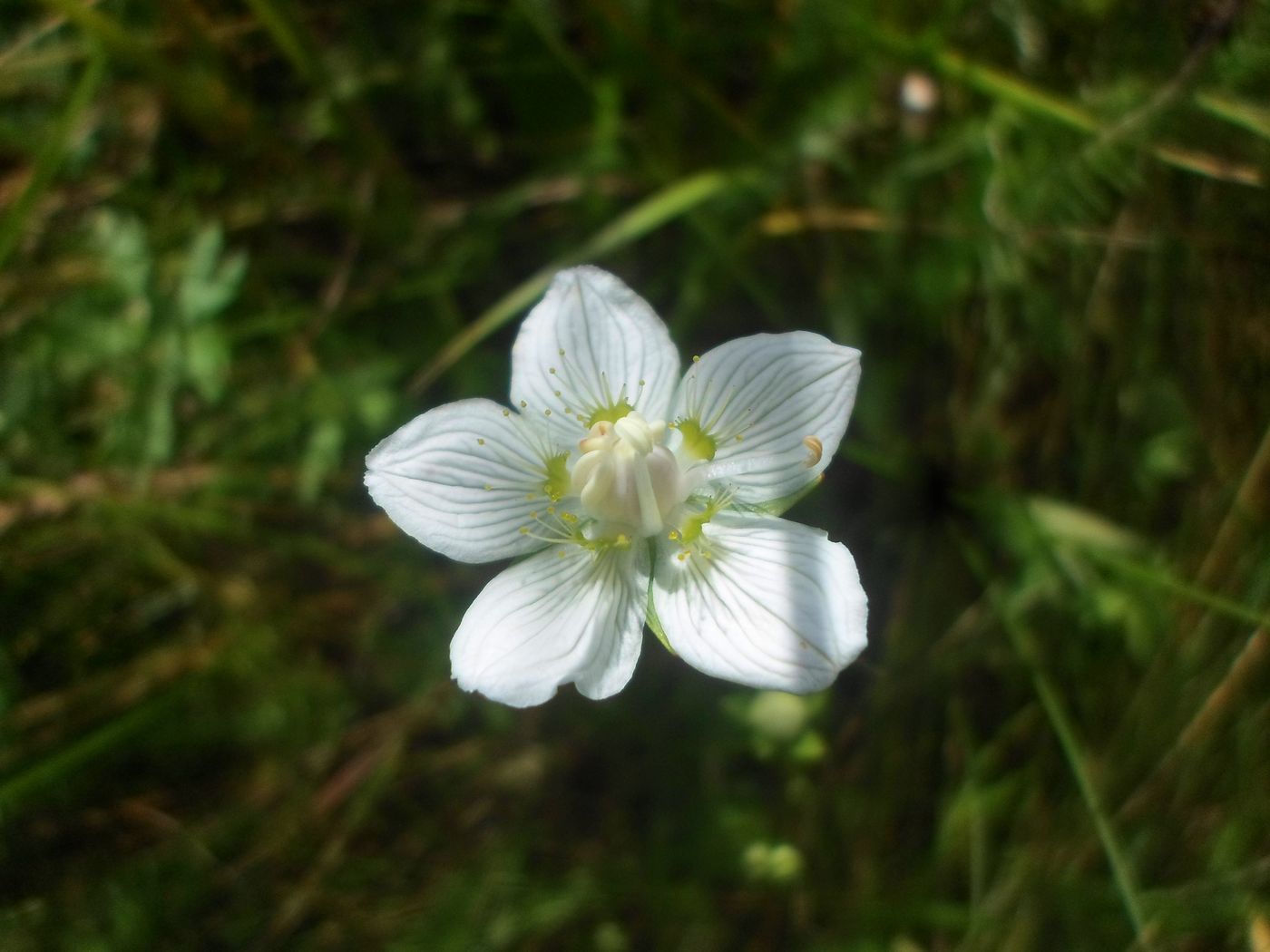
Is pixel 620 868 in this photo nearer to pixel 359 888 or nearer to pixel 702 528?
pixel 359 888

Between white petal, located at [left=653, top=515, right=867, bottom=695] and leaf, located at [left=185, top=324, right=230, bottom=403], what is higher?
leaf, located at [left=185, top=324, right=230, bottom=403]

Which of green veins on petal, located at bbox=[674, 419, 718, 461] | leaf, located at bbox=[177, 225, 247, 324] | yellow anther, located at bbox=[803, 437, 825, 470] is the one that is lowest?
yellow anther, located at bbox=[803, 437, 825, 470]

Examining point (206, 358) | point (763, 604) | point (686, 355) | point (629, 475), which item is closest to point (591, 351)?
point (629, 475)

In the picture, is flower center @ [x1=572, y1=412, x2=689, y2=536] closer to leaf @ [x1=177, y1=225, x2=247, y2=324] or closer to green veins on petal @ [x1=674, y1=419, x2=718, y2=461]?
green veins on petal @ [x1=674, y1=419, x2=718, y2=461]

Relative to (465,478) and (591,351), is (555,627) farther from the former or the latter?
(591,351)

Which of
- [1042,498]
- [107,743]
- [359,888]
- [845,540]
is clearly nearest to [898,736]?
[845,540]

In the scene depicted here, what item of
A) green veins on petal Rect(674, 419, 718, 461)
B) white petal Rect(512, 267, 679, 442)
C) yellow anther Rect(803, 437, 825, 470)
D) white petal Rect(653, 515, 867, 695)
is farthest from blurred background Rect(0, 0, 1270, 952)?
yellow anther Rect(803, 437, 825, 470)

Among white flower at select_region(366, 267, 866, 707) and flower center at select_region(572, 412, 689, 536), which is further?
flower center at select_region(572, 412, 689, 536)
